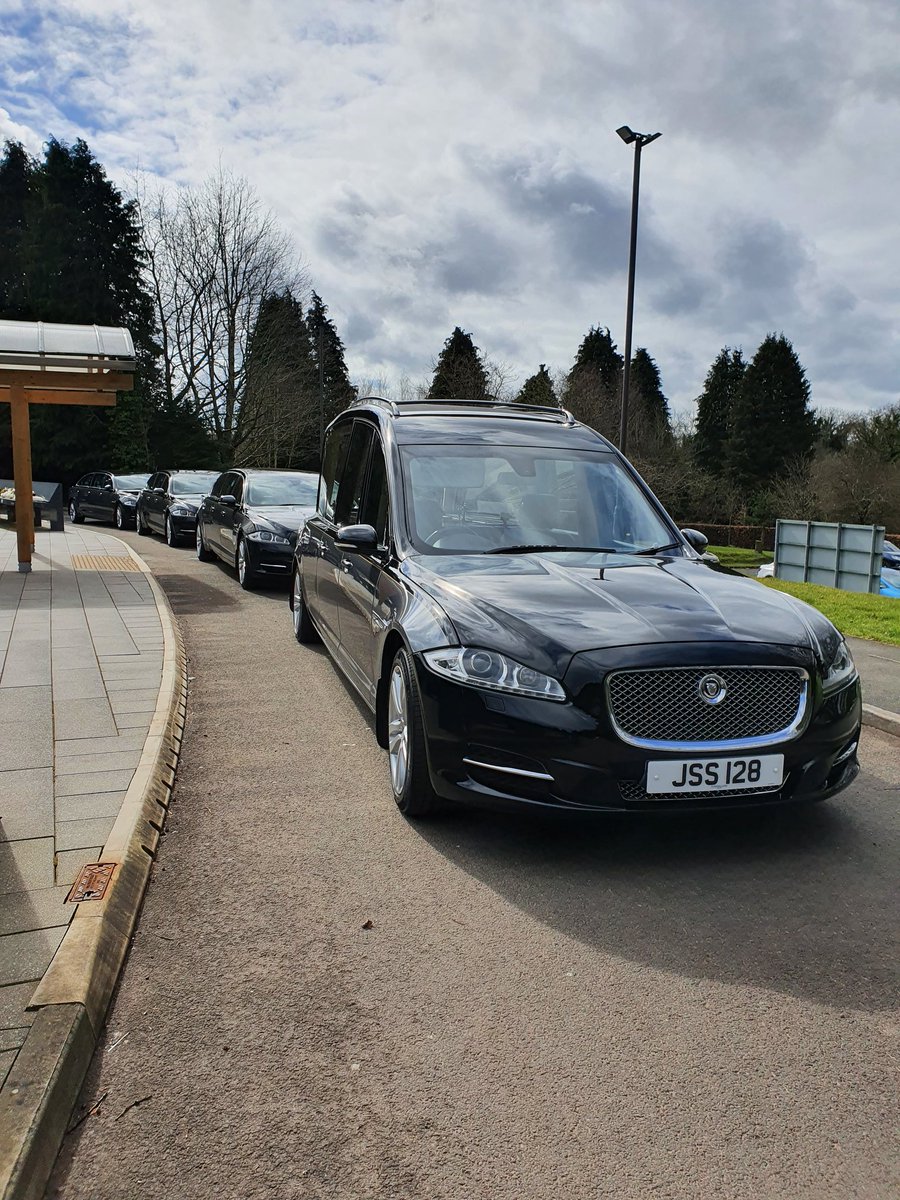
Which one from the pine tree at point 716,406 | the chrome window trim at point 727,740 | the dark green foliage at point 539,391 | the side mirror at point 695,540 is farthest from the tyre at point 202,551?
the pine tree at point 716,406

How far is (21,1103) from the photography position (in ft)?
7.23

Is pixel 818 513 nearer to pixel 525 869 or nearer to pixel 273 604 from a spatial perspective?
pixel 273 604

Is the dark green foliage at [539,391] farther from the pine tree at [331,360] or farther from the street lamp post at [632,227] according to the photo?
the street lamp post at [632,227]

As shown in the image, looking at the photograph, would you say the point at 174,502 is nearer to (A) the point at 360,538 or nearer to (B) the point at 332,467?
(B) the point at 332,467

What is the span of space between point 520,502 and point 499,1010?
10.2 ft

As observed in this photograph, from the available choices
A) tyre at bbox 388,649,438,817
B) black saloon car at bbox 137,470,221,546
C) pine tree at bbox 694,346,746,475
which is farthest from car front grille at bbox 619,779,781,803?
pine tree at bbox 694,346,746,475

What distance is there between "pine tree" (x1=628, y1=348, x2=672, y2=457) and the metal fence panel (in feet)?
68.2

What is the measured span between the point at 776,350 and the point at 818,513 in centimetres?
2856

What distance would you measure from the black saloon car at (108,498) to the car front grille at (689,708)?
24.4m

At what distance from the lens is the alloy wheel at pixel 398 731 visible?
438 cm

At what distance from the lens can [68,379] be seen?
47.4ft

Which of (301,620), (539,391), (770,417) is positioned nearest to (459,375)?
(539,391)

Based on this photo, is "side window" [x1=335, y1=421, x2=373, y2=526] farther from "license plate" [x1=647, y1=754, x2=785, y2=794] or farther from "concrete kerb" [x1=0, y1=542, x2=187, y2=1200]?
"license plate" [x1=647, y1=754, x2=785, y2=794]

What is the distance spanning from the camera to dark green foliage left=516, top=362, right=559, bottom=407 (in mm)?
53044
